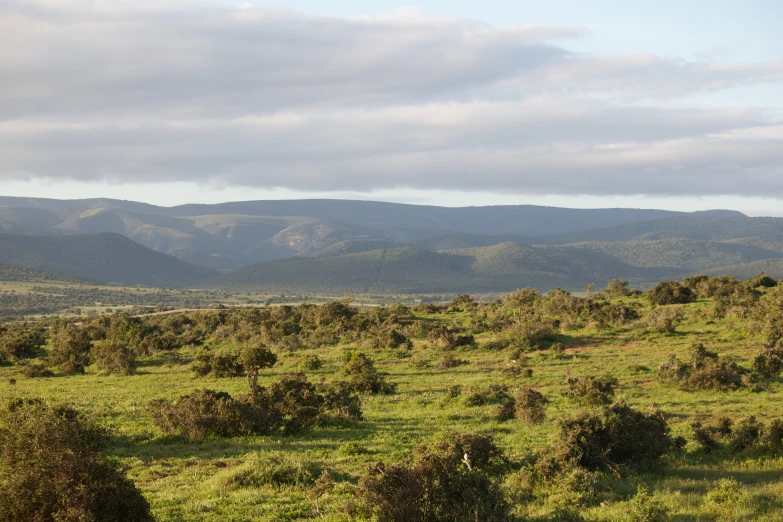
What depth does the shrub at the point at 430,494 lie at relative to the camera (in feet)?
36.1

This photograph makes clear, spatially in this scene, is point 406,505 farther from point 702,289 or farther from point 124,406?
point 702,289

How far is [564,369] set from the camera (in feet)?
112

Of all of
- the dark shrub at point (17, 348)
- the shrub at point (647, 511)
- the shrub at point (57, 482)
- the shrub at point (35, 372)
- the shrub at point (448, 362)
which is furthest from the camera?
the dark shrub at point (17, 348)

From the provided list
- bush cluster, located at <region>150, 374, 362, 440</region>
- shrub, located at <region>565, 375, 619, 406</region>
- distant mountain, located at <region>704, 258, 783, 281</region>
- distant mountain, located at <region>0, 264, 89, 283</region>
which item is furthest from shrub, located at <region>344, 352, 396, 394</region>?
distant mountain, located at <region>704, 258, 783, 281</region>

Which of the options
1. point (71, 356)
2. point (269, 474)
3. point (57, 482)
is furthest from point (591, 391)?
point (71, 356)

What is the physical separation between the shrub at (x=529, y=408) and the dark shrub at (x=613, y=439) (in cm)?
510

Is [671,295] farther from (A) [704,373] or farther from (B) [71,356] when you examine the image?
(B) [71,356]

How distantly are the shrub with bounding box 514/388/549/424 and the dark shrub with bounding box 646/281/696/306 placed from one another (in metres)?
33.4

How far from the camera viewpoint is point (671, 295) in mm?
53875

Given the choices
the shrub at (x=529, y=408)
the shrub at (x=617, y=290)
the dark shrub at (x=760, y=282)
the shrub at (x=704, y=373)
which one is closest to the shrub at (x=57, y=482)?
the shrub at (x=529, y=408)

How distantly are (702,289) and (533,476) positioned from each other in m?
46.5

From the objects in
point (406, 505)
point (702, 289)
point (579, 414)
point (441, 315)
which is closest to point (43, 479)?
point (406, 505)

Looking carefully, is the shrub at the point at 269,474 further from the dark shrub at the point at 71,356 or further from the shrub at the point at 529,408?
the dark shrub at the point at 71,356

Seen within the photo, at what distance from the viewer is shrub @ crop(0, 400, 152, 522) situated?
10.8 meters
